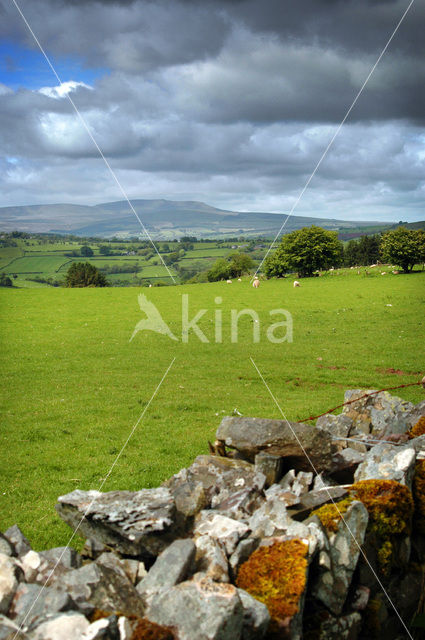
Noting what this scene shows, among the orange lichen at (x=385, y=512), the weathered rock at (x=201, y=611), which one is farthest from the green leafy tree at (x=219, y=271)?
the weathered rock at (x=201, y=611)

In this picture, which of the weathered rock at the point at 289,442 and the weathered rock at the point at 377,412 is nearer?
the weathered rock at the point at 289,442

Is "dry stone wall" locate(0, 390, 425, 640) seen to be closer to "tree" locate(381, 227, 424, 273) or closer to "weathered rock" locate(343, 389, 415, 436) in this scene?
"weathered rock" locate(343, 389, 415, 436)

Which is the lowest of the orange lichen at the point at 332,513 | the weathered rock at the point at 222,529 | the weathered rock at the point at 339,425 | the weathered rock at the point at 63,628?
the weathered rock at the point at 339,425

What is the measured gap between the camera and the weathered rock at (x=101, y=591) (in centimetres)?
367

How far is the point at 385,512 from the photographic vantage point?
523 centimetres

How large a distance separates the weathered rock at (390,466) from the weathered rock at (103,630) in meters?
3.81

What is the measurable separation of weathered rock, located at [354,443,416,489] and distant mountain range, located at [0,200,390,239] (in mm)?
31010

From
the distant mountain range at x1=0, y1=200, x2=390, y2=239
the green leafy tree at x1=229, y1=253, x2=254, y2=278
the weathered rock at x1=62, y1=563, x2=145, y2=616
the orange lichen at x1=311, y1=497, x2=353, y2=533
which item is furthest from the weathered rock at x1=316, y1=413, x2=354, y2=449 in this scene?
the green leafy tree at x1=229, y1=253, x2=254, y2=278

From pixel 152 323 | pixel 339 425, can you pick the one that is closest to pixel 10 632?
pixel 339 425

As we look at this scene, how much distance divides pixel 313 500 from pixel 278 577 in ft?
5.06

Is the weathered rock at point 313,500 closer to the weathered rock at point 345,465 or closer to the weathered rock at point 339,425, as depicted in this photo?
the weathered rock at point 345,465

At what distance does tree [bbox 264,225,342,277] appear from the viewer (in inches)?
2884

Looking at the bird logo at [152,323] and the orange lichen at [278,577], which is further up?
the orange lichen at [278,577]

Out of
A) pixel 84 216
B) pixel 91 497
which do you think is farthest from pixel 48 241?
pixel 91 497
